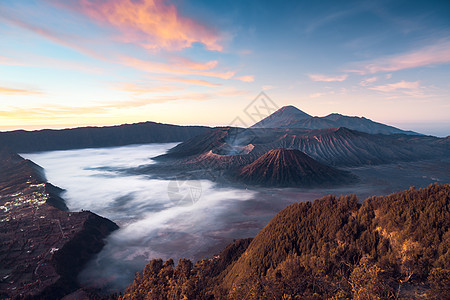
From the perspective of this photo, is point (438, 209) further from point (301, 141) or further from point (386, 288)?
point (301, 141)

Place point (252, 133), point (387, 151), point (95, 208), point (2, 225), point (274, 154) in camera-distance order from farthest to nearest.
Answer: point (252, 133) → point (387, 151) → point (274, 154) → point (95, 208) → point (2, 225)

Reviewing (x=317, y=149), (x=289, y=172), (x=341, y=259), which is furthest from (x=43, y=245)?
(x=317, y=149)

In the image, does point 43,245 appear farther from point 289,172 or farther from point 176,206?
point 289,172

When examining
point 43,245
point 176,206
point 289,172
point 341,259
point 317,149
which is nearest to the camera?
point 341,259

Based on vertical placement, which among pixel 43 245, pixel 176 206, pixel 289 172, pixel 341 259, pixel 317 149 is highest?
pixel 317 149

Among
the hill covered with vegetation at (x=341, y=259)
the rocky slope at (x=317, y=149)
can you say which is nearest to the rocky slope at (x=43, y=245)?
the hill covered with vegetation at (x=341, y=259)

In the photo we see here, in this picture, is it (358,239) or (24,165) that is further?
(24,165)

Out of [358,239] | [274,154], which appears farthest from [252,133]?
[358,239]
